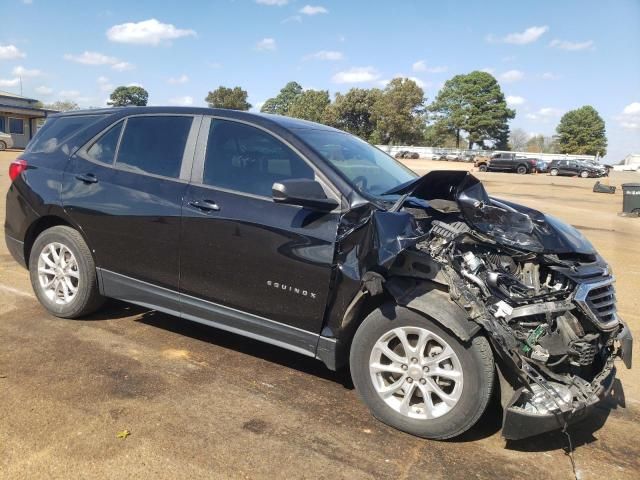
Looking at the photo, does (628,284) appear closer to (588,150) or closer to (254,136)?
(254,136)

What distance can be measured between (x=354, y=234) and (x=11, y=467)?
216cm

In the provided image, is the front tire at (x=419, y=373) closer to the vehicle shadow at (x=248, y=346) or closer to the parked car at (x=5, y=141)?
the vehicle shadow at (x=248, y=346)

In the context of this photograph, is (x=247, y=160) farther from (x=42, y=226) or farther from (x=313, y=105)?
(x=313, y=105)

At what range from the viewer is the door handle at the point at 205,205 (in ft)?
12.1

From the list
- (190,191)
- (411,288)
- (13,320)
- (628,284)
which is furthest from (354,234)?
(628,284)

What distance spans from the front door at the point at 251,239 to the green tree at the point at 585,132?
98.9 metres

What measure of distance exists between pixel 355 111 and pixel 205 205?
77954 millimetres

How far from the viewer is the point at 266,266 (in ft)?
11.5

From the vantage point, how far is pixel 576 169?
144ft

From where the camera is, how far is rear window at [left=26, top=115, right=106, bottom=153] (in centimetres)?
468

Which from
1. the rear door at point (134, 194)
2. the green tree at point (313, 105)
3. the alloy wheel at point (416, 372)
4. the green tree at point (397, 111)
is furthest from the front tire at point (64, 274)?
the green tree at point (313, 105)

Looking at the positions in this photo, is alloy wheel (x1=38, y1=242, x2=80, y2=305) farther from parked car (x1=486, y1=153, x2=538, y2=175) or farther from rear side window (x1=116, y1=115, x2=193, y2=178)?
parked car (x1=486, y1=153, x2=538, y2=175)

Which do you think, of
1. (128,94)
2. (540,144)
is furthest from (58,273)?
(128,94)

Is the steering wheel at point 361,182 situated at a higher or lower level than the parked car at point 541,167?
lower
